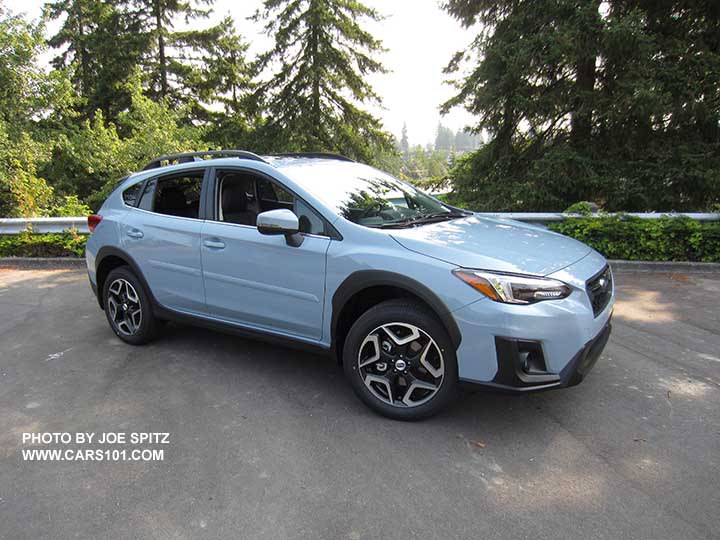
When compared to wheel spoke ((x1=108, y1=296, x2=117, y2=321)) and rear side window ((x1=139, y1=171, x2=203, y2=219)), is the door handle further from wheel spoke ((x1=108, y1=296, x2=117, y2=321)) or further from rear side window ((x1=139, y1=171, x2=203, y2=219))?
wheel spoke ((x1=108, y1=296, x2=117, y2=321))

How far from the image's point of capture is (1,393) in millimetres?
3779

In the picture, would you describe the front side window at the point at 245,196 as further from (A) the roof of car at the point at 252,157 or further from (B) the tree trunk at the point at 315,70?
(B) the tree trunk at the point at 315,70

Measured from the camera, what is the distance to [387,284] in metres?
3.10

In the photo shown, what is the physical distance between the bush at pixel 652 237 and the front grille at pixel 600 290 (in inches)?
170

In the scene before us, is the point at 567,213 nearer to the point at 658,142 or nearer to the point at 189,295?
the point at 658,142

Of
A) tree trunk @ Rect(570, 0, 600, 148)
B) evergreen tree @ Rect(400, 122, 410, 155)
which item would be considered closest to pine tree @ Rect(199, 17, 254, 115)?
tree trunk @ Rect(570, 0, 600, 148)

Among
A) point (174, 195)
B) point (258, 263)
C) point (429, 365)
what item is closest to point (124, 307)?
point (174, 195)

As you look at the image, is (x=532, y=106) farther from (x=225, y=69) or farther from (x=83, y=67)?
(x=83, y=67)

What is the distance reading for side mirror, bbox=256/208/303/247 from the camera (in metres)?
3.31

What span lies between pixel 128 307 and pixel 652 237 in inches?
276

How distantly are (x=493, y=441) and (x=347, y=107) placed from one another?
19212 mm

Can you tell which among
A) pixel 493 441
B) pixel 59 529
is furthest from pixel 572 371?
pixel 59 529

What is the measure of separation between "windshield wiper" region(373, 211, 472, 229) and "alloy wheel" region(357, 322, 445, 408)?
75 centimetres

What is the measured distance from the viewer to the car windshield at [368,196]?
356cm
